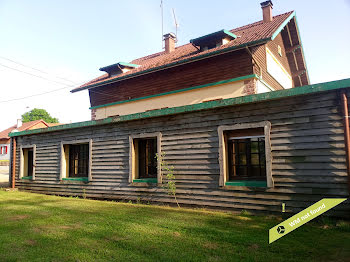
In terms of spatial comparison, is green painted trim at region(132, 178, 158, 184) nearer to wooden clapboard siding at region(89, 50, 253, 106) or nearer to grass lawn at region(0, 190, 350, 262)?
grass lawn at region(0, 190, 350, 262)

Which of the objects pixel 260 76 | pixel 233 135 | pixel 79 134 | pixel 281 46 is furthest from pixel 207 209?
pixel 281 46

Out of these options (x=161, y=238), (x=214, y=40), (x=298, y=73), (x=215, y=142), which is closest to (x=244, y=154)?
(x=215, y=142)

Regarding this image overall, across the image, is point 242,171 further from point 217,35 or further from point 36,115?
point 36,115

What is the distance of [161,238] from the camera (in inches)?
191

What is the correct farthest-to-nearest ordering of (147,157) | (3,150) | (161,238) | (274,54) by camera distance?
(3,150), (274,54), (147,157), (161,238)

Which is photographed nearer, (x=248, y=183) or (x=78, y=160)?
(x=248, y=183)

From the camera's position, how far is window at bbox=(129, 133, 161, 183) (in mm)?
9031

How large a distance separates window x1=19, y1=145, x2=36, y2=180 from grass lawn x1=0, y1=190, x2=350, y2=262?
271 inches

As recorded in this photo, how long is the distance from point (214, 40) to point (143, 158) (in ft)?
26.8

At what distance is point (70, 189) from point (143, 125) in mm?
4660

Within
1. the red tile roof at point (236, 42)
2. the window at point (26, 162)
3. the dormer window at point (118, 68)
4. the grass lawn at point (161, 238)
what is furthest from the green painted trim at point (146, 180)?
the dormer window at point (118, 68)

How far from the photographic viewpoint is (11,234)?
17.0 feet

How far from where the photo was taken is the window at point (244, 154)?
683 centimetres

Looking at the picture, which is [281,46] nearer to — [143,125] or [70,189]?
→ [143,125]
